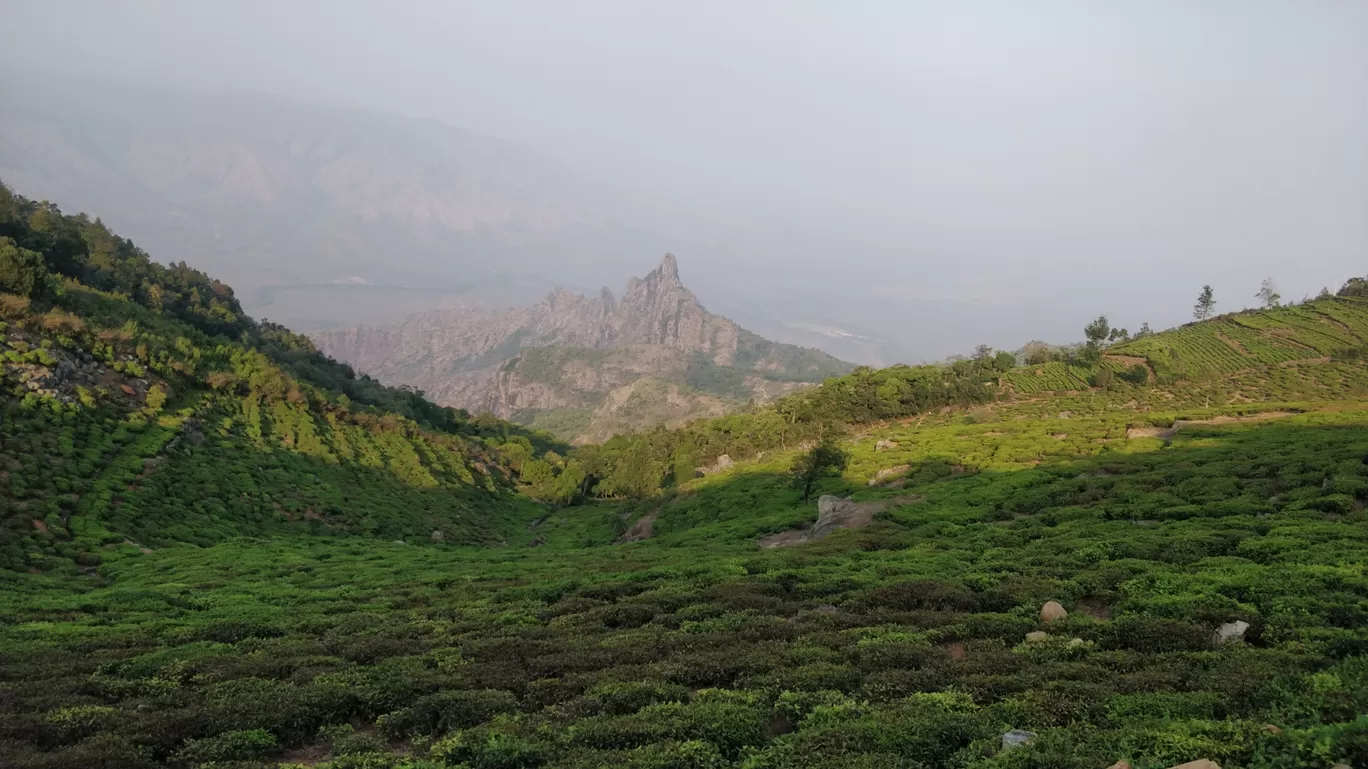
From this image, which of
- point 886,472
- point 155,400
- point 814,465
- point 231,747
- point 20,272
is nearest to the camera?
point 231,747

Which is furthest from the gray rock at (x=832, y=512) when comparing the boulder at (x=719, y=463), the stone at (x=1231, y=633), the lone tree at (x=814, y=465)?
the boulder at (x=719, y=463)

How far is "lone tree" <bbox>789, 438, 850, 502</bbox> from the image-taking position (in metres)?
60.3

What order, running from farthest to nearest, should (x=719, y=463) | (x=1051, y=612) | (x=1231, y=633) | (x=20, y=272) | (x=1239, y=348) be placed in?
(x=1239, y=348)
(x=719, y=463)
(x=20, y=272)
(x=1051, y=612)
(x=1231, y=633)

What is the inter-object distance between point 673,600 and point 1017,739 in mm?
15084

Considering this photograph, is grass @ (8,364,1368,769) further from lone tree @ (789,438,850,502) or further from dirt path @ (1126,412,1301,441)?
dirt path @ (1126,412,1301,441)

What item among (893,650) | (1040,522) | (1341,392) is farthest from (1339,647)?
(1341,392)

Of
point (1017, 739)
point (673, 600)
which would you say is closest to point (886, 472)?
point (673, 600)

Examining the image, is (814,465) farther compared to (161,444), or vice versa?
(814,465)

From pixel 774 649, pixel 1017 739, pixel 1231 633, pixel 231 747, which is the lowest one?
pixel 231 747

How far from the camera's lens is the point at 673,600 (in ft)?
81.1

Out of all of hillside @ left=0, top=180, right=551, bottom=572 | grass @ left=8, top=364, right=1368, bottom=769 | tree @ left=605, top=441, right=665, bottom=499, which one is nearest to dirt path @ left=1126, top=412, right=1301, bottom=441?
grass @ left=8, top=364, right=1368, bottom=769

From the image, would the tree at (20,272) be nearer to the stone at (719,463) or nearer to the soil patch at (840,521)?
the soil patch at (840,521)

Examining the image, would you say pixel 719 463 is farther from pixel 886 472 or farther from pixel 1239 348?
pixel 1239 348

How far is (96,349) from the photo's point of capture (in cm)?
5825
